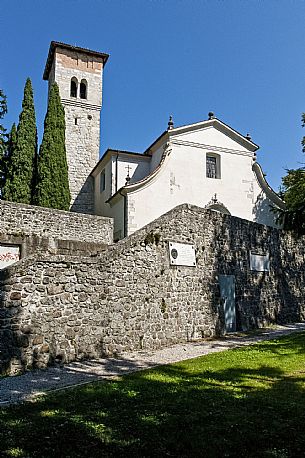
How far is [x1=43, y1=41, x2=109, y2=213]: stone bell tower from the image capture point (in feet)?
95.9

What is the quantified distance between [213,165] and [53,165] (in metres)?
9.83

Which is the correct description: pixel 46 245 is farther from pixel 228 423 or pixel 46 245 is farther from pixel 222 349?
pixel 228 423

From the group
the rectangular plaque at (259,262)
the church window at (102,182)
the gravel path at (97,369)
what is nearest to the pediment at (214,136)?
the church window at (102,182)

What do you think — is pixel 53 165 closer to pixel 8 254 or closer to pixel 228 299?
pixel 8 254

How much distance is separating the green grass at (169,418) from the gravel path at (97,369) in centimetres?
54

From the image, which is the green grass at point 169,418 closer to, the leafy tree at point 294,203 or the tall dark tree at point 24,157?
the leafy tree at point 294,203

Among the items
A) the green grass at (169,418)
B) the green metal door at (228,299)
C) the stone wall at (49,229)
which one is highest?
the stone wall at (49,229)

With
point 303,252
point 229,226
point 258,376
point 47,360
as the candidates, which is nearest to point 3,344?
point 47,360

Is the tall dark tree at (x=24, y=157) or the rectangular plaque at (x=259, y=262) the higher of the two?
the tall dark tree at (x=24, y=157)

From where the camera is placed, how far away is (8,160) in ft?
79.3

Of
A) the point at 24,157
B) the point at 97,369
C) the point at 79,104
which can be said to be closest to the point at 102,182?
the point at 24,157

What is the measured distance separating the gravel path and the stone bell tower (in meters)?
18.9

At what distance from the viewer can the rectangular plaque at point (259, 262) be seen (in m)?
15.1

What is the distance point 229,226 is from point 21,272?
8.14 m
